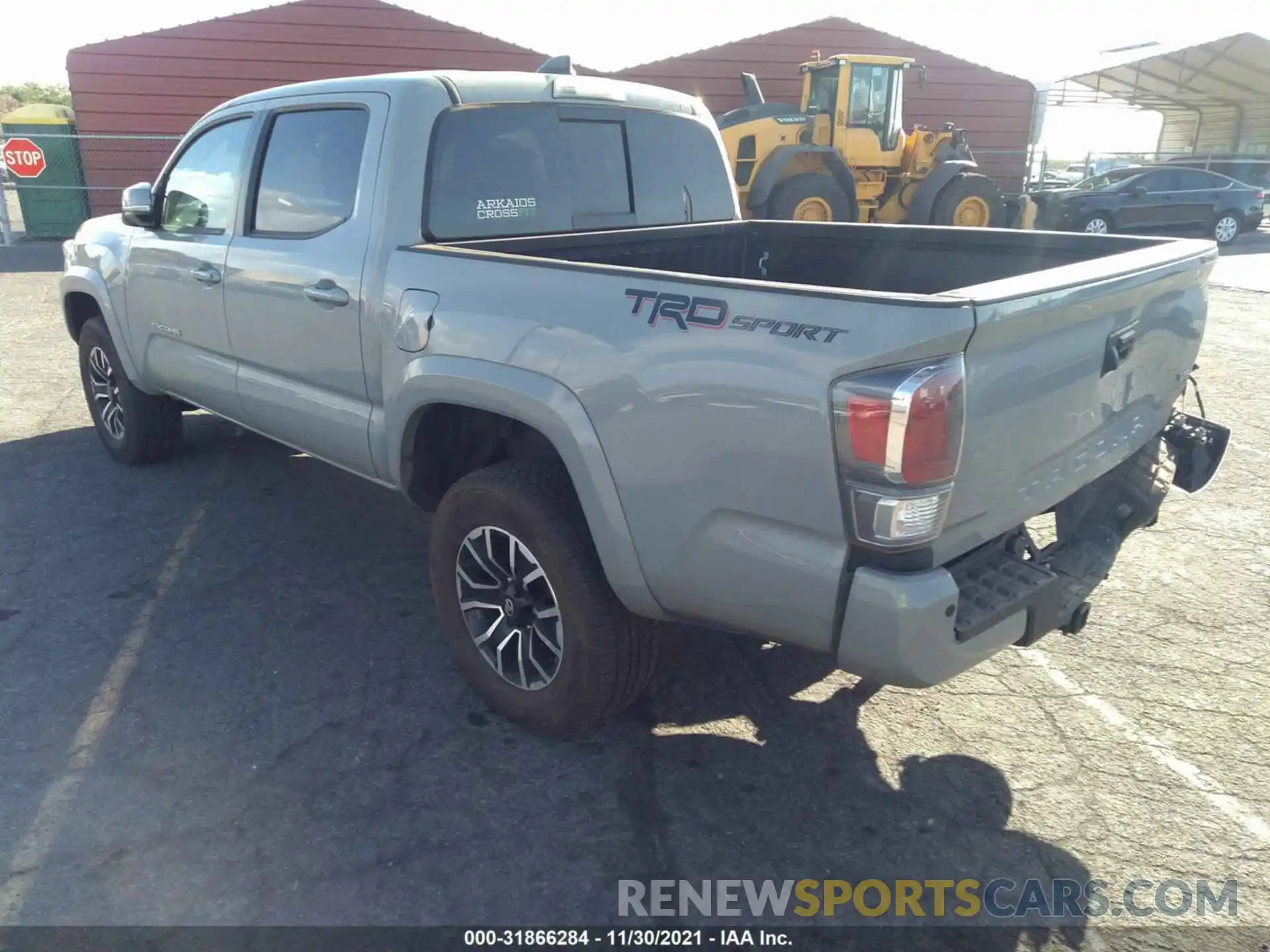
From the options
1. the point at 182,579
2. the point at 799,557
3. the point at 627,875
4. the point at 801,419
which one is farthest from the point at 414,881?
the point at 182,579

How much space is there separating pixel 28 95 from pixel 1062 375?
183ft

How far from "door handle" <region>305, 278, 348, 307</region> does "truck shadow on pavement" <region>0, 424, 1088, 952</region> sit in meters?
1.30

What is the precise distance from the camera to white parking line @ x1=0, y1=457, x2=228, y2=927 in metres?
2.54

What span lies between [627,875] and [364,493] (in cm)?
326

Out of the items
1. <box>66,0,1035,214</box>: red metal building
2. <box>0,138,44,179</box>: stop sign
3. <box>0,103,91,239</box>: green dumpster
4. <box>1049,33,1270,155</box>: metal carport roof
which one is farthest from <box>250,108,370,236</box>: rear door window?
<box>1049,33,1270,155</box>: metal carport roof

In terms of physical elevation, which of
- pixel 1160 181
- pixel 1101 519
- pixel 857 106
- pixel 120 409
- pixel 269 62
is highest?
pixel 269 62

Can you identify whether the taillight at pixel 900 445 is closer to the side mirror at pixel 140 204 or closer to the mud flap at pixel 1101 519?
the mud flap at pixel 1101 519

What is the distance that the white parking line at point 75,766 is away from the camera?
254 cm

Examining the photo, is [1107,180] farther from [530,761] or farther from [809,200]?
[530,761]

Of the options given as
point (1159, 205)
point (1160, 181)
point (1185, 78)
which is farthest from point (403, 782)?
point (1185, 78)

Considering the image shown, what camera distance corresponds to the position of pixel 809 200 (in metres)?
14.5

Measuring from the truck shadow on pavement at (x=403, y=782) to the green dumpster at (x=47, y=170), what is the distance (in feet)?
51.3

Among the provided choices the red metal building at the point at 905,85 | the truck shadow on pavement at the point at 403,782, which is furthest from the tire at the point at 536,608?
the red metal building at the point at 905,85

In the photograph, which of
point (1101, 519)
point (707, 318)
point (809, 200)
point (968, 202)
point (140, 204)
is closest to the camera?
point (707, 318)
